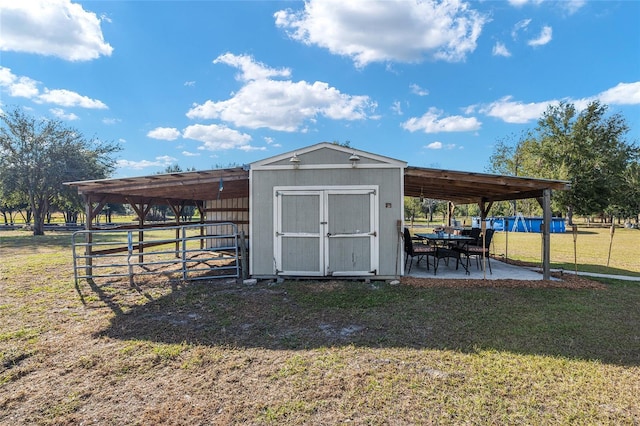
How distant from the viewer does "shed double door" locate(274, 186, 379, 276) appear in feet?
19.9

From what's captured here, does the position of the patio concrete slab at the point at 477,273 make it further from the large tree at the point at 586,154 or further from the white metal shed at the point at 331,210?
the large tree at the point at 586,154

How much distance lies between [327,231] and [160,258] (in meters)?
6.51

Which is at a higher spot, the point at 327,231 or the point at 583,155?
the point at 583,155

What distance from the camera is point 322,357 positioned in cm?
309

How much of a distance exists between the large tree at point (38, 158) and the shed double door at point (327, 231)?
67.1ft

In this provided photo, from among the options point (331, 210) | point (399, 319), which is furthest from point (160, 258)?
point (399, 319)

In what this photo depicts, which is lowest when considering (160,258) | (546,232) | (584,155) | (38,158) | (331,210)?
(160,258)

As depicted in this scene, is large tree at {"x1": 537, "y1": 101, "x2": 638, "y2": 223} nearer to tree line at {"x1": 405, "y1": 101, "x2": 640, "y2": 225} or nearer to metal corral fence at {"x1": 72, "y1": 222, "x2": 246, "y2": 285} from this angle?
tree line at {"x1": 405, "y1": 101, "x2": 640, "y2": 225}

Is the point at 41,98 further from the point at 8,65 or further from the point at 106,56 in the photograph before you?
the point at 106,56

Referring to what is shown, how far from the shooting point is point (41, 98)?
1670cm

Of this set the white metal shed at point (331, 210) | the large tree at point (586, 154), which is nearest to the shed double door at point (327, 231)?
the white metal shed at point (331, 210)

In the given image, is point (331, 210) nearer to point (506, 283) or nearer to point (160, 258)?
point (506, 283)

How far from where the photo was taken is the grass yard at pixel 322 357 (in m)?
2.26

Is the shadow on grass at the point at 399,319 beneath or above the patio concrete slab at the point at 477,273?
beneath
